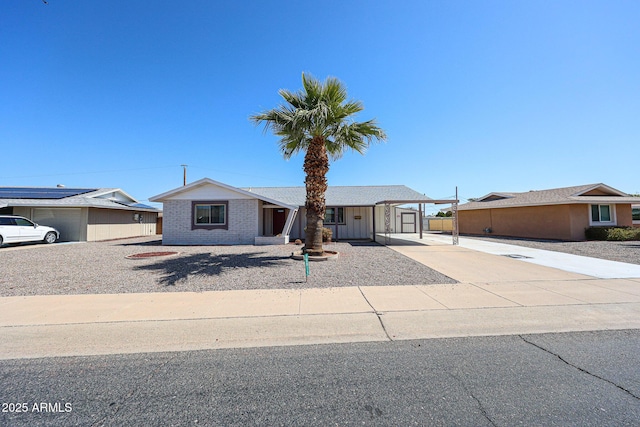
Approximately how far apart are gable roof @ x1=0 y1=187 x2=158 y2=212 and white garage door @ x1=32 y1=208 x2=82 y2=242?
0.54 meters

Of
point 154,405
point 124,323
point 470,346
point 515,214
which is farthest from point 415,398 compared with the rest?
point 515,214

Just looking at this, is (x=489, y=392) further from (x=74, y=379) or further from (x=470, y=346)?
(x=74, y=379)

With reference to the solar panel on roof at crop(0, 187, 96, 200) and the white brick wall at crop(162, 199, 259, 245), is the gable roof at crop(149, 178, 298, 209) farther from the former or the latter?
the solar panel on roof at crop(0, 187, 96, 200)

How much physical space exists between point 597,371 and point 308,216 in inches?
350

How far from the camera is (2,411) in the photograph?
260 centimetres

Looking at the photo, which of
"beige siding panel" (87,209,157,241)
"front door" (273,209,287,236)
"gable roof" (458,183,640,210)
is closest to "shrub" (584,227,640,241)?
"gable roof" (458,183,640,210)

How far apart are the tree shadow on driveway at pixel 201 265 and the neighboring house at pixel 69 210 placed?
11758mm

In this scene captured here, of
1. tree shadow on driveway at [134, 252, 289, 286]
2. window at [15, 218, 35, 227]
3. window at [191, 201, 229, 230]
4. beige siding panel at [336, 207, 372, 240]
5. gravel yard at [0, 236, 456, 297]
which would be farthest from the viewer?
beige siding panel at [336, 207, 372, 240]

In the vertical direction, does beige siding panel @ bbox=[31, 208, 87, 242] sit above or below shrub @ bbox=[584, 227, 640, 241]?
above

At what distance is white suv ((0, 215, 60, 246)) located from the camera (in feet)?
47.5

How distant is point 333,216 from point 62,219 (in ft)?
59.5

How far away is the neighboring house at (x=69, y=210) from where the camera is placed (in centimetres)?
1747

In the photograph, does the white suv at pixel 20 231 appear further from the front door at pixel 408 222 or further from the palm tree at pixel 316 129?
the front door at pixel 408 222

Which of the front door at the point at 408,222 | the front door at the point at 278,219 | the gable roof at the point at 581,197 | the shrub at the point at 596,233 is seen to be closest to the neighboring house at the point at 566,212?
the gable roof at the point at 581,197
